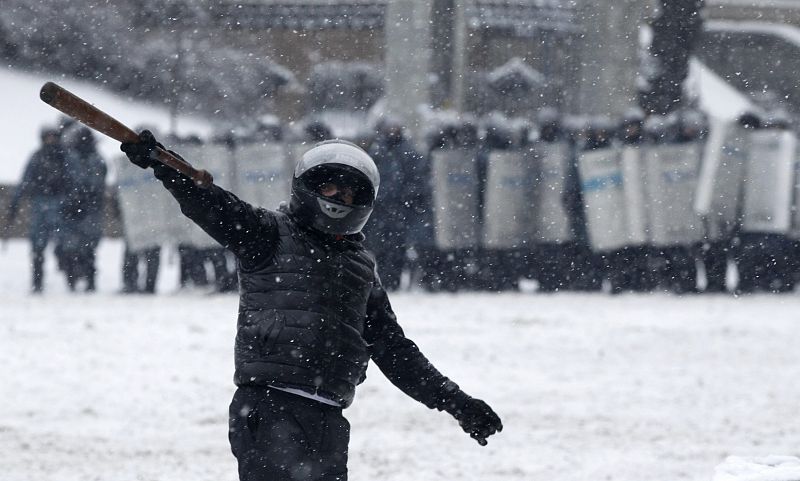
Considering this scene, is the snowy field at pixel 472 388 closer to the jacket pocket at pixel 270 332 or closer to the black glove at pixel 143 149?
the jacket pocket at pixel 270 332

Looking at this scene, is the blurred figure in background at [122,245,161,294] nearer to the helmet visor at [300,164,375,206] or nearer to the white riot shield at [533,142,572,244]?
the white riot shield at [533,142,572,244]

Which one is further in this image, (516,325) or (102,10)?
(102,10)

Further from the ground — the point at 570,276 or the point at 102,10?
the point at 102,10

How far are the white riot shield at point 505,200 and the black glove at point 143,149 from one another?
418 inches

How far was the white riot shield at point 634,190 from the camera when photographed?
44.3 ft

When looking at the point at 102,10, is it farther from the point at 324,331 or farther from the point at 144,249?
the point at 324,331

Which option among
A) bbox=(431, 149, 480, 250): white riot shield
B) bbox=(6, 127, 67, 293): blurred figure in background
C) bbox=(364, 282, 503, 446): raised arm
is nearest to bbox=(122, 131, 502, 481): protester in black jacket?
bbox=(364, 282, 503, 446): raised arm

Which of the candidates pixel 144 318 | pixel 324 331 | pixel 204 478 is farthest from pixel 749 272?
pixel 324 331

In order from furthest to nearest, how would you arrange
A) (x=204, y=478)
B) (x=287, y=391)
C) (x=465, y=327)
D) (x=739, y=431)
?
(x=465, y=327)
(x=739, y=431)
(x=204, y=478)
(x=287, y=391)

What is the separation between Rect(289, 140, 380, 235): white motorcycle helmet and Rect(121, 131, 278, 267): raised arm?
0.12 m

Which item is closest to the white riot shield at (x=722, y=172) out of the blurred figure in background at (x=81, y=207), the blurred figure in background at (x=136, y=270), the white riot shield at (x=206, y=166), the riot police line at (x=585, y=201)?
the riot police line at (x=585, y=201)

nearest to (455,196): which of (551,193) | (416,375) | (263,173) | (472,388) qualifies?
(551,193)

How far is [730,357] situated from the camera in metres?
10.2

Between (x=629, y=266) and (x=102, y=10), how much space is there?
24.3 m
